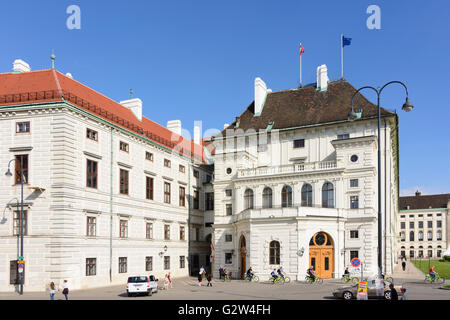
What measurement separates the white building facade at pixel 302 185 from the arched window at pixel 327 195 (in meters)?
0.10

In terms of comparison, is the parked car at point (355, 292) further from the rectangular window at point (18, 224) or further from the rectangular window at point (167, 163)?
the rectangular window at point (167, 163)

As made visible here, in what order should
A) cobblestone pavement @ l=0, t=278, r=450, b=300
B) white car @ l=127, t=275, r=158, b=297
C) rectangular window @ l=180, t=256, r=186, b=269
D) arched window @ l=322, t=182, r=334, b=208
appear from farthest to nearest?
1. rectangular window @ l=180, t=256, r=186, b=269
2. arched window @ l=322, t=182, r=334, b=208
3. white car @ l=127, t=275, r=158, b=297
4. cobblestone pavement @ l=0, t=278, r=450, b=300

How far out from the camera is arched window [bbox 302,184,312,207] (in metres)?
49.3

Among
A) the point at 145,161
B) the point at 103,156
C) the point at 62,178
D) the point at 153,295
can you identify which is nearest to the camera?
the point at 153,295

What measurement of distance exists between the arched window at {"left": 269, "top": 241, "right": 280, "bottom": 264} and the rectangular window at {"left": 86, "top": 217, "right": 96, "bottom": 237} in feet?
55.9

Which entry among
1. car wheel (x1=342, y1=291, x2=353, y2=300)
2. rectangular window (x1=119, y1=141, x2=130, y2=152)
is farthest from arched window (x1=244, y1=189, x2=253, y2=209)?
car wheel (x1=342, y1=291, x2=353, y2=300)

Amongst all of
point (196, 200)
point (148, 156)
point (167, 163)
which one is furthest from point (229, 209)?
point (148, 156)

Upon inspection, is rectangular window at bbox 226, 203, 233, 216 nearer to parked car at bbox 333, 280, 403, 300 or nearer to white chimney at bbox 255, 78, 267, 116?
white chimney at bbox 255, 78, 267, 116

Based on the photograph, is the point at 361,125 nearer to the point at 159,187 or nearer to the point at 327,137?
the point at 327,137

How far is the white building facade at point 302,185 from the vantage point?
4594cm

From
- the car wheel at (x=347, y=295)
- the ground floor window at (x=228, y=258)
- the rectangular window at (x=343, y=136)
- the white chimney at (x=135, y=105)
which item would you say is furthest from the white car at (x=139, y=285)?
the rectangular window at (x=343, y=136)
